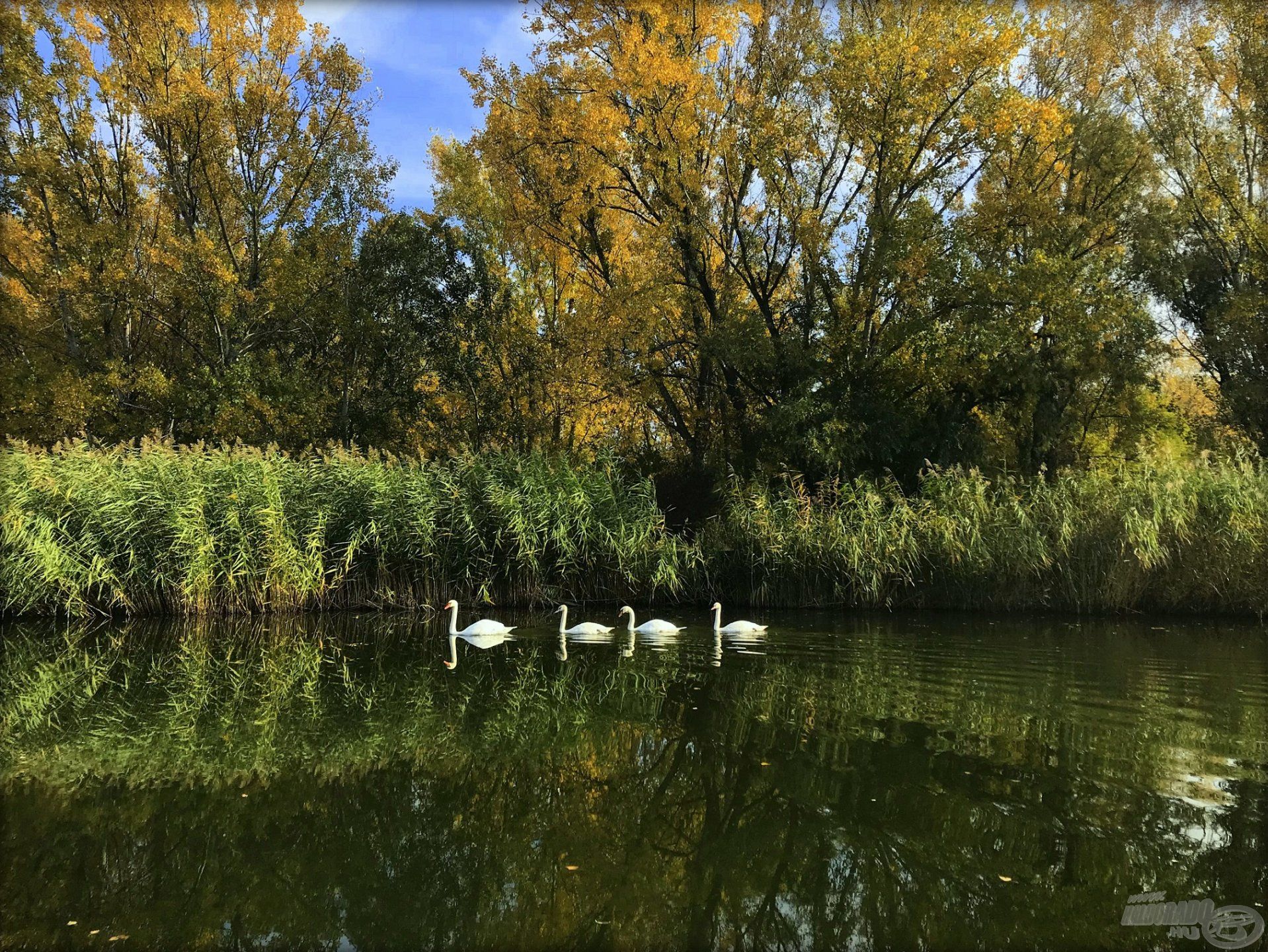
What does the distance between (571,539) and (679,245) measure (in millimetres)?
8344

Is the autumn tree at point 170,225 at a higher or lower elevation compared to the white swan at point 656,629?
higher

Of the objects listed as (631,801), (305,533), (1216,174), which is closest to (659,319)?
(305,533)

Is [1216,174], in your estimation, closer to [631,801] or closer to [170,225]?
[631,801]

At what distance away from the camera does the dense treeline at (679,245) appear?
16.3 metres

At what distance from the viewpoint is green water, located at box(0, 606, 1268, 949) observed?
3646 millimetres

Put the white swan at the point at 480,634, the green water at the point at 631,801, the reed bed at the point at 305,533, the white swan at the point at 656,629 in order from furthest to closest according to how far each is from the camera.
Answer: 1. the reed bed at the point at 305,533
2. the white swan at the point at 656,629
3. the white swan at the point at 480,634
4. the green water at the point at 631,801

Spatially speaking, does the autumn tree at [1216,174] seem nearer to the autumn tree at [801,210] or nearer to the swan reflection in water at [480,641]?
the autumn tree at [801,210]

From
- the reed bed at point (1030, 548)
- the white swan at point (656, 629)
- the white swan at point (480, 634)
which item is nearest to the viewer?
the white swan at point (480, 634)

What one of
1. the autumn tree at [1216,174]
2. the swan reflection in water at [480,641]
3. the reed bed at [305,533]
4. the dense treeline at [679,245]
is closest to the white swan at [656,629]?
the swan reflection in water at [480,641]

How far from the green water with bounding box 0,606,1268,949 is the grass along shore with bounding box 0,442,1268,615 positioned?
3.05 m

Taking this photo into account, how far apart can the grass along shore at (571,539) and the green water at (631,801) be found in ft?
10.0

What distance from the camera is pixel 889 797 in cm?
488

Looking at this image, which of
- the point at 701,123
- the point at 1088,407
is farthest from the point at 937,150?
the point at 1088,407

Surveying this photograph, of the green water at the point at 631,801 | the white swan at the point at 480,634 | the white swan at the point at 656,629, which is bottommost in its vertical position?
the green water at the point at 631,801
